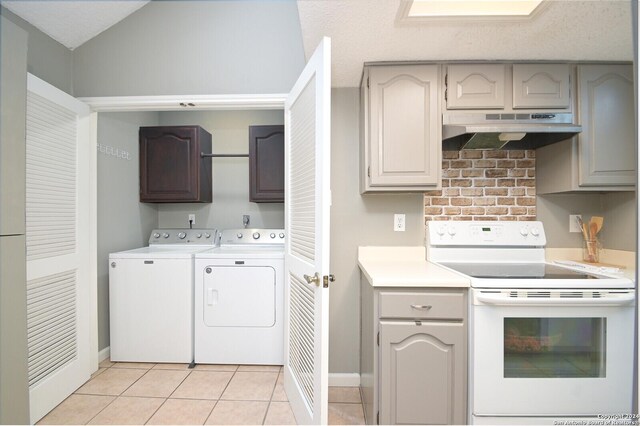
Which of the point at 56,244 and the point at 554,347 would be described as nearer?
the point at 554,347

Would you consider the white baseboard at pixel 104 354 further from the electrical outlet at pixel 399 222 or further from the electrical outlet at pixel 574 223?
the electrical outlet at pixel 574 223

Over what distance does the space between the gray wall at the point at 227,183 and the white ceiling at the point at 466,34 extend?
170 centimetres

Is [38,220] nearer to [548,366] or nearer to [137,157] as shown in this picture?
[137,157]

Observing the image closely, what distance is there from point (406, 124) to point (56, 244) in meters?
2.31

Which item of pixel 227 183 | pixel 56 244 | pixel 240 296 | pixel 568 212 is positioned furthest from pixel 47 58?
pixel 568 212

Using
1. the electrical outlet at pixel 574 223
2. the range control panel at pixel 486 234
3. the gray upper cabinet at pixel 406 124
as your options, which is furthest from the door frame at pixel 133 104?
the electrical outlet at pixel 574 223

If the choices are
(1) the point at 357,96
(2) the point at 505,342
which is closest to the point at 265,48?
(1) the point at 357,96

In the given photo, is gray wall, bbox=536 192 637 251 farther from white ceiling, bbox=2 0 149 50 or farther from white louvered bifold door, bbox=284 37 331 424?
white ceiling, bbox=2 0 149 50

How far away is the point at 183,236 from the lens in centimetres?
284

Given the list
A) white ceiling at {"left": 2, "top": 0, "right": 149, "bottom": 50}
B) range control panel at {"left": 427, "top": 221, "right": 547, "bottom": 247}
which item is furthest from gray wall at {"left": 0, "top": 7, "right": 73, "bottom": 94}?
range control panel at {"left": 427, "top": 221, "right": 547, "bottom": 247}

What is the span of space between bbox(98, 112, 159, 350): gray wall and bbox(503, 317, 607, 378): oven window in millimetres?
2884

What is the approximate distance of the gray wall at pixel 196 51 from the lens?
200cm

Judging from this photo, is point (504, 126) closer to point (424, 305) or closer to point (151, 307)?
point (424, 305)

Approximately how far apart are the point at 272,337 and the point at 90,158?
1934 millimetres
